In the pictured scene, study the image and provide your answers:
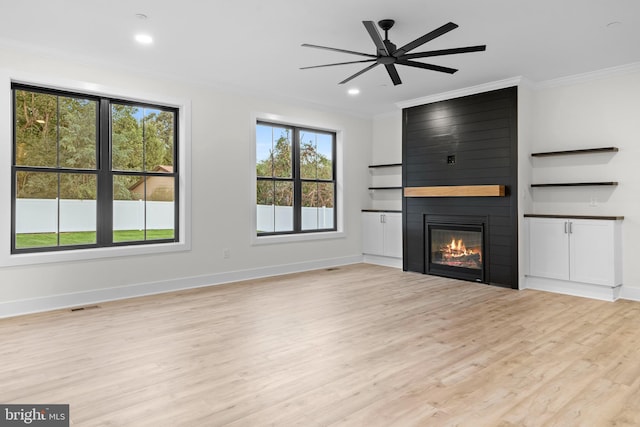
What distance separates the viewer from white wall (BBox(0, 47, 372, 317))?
422 centimetres

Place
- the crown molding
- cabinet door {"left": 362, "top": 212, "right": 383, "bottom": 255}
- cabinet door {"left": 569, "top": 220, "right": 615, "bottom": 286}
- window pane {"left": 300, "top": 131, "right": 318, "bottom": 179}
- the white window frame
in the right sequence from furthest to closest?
cabinet door {"left": 362, "top": 212, "right": 383, "bottom": 255}, window pane {"left": 300, "top": 131, "right": 318, "bottom": 179}, the white window frame, the crown molding, cabinet door {"left": 569, "top": 220, "right": 615, "bottom": 286}

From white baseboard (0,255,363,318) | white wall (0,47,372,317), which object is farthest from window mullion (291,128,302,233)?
white baseboard (0,255,363,318)

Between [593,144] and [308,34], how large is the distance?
381 cm

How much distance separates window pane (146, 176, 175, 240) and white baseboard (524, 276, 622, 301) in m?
4.75

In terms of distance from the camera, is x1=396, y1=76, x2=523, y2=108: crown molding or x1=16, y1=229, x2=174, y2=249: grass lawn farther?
x1=396, y1=76, x2=523, y2=108: crown molding

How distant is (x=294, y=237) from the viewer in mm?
6445

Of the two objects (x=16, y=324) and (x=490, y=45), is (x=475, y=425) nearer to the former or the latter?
(x=490, y=45)

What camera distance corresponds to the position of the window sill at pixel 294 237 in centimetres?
601

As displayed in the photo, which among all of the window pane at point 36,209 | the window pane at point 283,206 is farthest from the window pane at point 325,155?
the window pane at point 36,209

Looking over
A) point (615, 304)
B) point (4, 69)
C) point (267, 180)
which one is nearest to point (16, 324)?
point (4, 69)

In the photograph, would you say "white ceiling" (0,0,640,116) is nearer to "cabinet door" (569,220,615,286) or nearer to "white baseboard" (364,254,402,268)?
"cabinet door" (569,220,615,286)

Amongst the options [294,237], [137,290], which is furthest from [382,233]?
[137,290]

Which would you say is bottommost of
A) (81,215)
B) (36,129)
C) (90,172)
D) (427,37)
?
(81,215)

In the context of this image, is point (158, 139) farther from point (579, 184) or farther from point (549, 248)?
point (579, 184)
